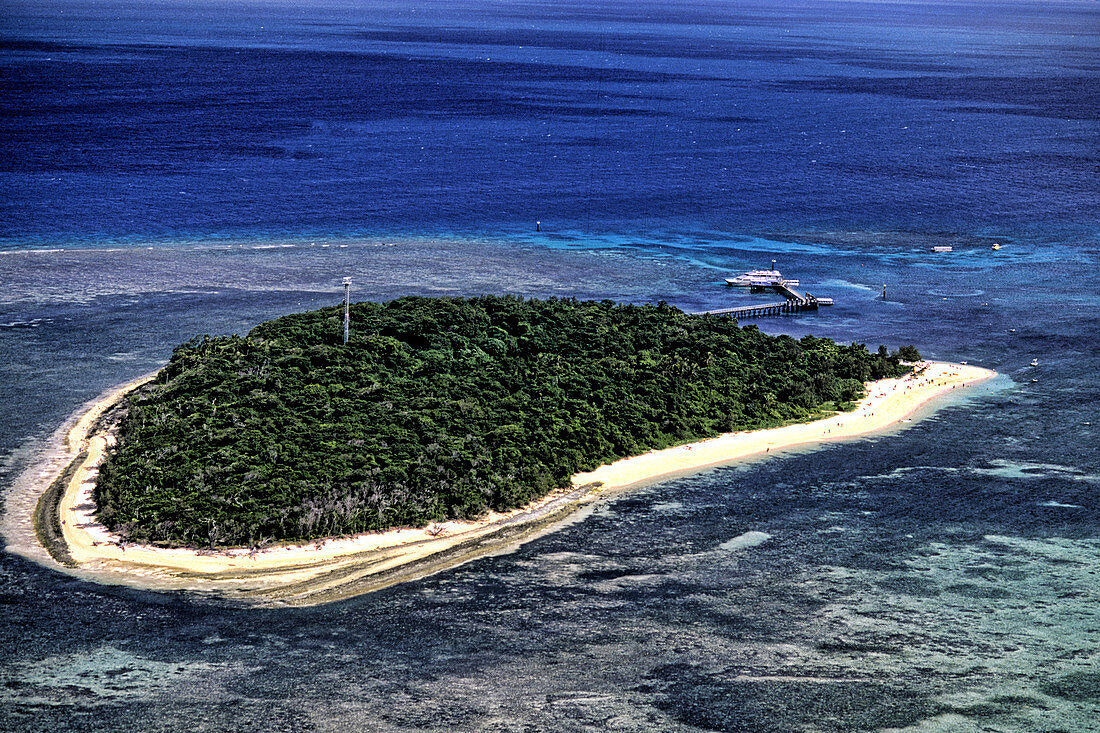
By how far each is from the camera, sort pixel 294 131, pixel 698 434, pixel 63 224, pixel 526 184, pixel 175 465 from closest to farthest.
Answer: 1. pixel 175 465
2. pixel 698 434
3. pixel 63 224
4. pixel 526 184
5. pixel 294 131

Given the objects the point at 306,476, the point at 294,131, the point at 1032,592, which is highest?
the point at 294,131

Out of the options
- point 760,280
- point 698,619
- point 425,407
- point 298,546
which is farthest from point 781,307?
point 298,546

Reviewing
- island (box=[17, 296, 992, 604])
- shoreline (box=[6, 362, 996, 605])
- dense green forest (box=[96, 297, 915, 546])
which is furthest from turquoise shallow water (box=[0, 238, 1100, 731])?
dense green forest (box=[96, 297, 915, 546])

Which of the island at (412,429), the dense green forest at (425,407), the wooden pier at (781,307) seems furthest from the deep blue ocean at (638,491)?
the dense green forest at (425,407)

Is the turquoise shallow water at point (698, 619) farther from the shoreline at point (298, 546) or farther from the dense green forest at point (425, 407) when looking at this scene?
the dense green forest at point (425, 407)

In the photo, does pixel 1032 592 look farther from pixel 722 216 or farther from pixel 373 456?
pixel 722 216

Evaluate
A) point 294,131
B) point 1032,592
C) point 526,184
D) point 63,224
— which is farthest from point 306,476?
point 294,131

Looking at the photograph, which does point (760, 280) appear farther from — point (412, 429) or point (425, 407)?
point (412, 429)
